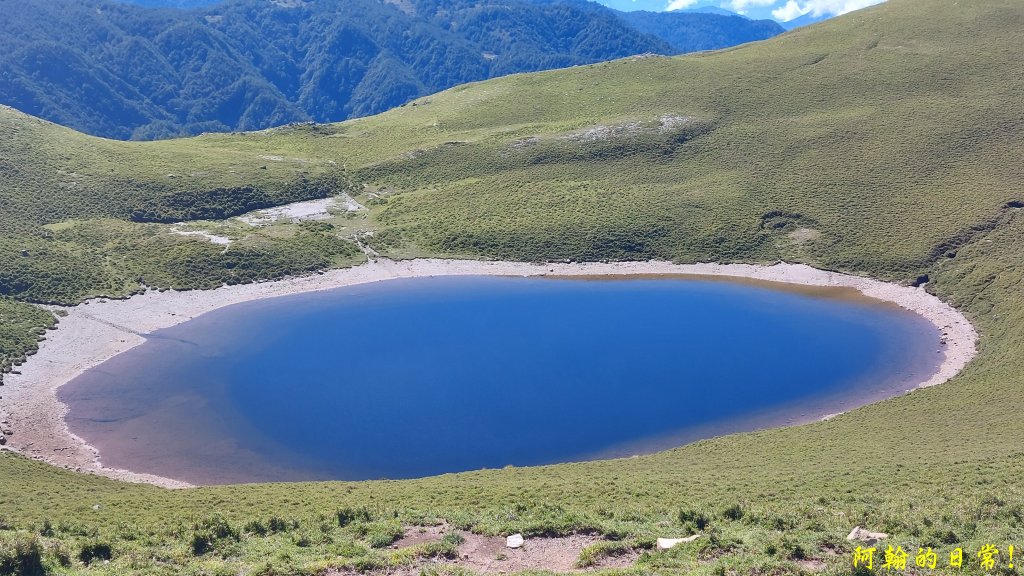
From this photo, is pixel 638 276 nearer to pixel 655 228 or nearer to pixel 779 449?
pixel 655 228

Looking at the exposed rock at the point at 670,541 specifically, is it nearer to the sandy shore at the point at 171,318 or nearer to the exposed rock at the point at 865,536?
the exposed rock at the point at 865,536

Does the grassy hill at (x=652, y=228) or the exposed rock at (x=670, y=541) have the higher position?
the grassy hill at (x=652, y=228)

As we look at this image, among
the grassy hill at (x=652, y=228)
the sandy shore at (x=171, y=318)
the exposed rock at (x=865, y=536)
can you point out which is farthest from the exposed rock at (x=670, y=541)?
the sandy shore at (x=171, y=318)

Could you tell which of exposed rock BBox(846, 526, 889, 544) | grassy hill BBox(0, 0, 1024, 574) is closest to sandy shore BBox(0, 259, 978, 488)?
grassy hill BBox(0, 0, 1024, 574)

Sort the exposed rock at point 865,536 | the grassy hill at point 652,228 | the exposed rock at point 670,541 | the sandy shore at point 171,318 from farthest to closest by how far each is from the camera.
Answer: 1. the sandy shore at point 171,318
2. the grassy hill at point 652,228
3. the exposed rock at point 670,541
4. the exposed rock at point 865,536

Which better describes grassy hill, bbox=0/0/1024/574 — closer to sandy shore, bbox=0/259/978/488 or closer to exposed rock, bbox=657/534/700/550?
exposed rock, bbox=657/534/700/550

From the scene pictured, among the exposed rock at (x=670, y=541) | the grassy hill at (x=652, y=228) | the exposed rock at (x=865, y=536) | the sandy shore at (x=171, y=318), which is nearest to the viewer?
the exposed rock at (x=865, y=536)
